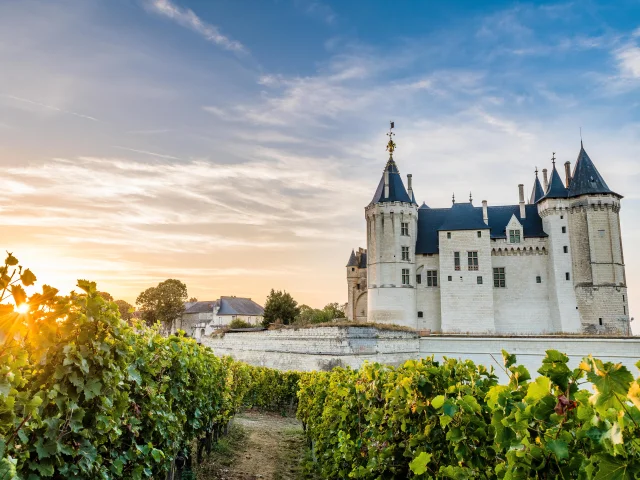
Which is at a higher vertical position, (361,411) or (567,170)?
(567,170)

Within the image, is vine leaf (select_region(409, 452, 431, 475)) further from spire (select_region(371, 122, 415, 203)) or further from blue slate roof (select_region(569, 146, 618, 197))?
blue slate roof (select_region(569, 146, 618, 197))

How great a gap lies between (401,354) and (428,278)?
11.3 meters

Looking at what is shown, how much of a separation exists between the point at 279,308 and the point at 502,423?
44558 mm

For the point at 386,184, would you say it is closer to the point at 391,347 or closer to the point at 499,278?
the point at 499,278

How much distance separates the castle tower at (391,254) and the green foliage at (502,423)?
3235 centimetres

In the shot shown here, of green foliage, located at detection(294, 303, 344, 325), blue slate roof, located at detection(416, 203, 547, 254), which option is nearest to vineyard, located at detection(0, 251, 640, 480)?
green foliage, located at detection(294, 303, 344, 325)

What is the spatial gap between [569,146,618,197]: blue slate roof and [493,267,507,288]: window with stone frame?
8802mm

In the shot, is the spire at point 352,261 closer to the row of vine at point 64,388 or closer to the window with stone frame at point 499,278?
the window with stone frame at point 499,278

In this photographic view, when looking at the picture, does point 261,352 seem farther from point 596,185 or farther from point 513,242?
point 596,185

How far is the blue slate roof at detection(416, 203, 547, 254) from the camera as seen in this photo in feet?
134

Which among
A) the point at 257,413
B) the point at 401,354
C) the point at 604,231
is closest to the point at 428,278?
the point at 401,354

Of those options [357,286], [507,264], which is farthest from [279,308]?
[507,264]

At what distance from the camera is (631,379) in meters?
1.95

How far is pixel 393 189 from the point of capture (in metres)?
41.0
